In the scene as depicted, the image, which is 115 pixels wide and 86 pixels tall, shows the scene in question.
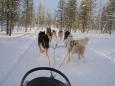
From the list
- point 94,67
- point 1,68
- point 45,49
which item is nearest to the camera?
point 1,68

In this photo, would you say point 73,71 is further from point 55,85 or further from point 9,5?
point 9,5

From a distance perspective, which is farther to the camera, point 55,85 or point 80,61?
point 80,61

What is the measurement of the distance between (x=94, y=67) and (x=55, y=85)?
7.73m

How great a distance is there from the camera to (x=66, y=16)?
80.2 meters

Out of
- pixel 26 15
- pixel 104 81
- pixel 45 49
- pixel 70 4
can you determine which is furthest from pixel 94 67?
pixel 26 15

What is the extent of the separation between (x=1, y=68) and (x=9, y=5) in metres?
36.9

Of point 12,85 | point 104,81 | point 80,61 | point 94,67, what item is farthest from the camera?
point 80,61

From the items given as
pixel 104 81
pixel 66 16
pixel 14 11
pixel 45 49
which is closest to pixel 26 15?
pixel 66 16

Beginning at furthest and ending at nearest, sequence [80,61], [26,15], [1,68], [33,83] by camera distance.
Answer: [26,15] < [80,61] < [1,68] < [33,83]

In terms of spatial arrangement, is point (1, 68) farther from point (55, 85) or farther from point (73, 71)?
point (55, 85)

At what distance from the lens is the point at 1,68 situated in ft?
31.9

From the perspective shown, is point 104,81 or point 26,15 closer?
point 104,81

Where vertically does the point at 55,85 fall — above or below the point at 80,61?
above

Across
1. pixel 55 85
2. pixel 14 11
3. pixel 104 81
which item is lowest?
pixel 104 81
